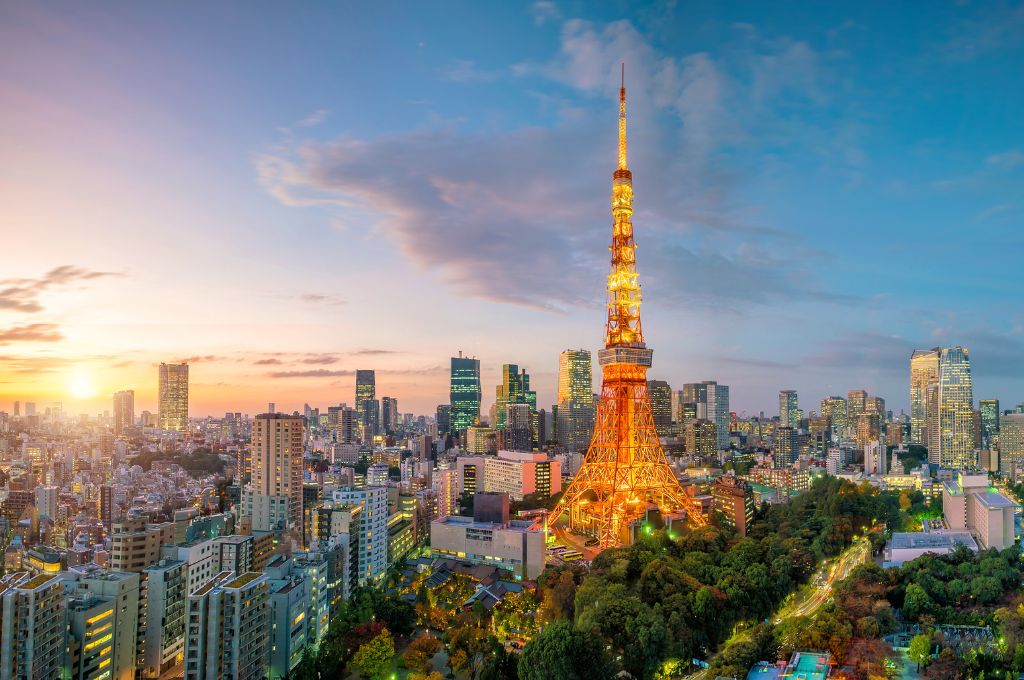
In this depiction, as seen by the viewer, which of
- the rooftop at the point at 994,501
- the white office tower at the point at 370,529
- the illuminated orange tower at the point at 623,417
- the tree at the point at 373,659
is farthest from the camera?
the illuminated orange tower at the point at 623,417

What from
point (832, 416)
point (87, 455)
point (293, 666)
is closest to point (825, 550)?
point (293, 666)

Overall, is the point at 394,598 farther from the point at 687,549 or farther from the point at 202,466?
the point at 202,466

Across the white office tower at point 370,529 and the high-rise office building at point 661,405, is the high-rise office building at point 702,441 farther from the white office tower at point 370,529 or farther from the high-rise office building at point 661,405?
the white office tower at point 370,529

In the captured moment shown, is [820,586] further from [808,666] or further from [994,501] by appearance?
[994,501]

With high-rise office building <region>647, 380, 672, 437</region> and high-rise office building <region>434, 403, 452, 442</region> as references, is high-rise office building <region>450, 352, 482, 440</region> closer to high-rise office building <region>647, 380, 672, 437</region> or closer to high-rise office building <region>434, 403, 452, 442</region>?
high-rise office building <region>434, 403, 452, 442</region>

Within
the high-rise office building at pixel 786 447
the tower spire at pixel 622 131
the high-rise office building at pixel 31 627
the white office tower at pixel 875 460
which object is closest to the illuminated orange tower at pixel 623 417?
the tower spire at pixel 622 131

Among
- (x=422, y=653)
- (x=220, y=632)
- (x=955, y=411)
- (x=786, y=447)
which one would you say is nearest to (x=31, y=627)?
(x=220, y=632)
